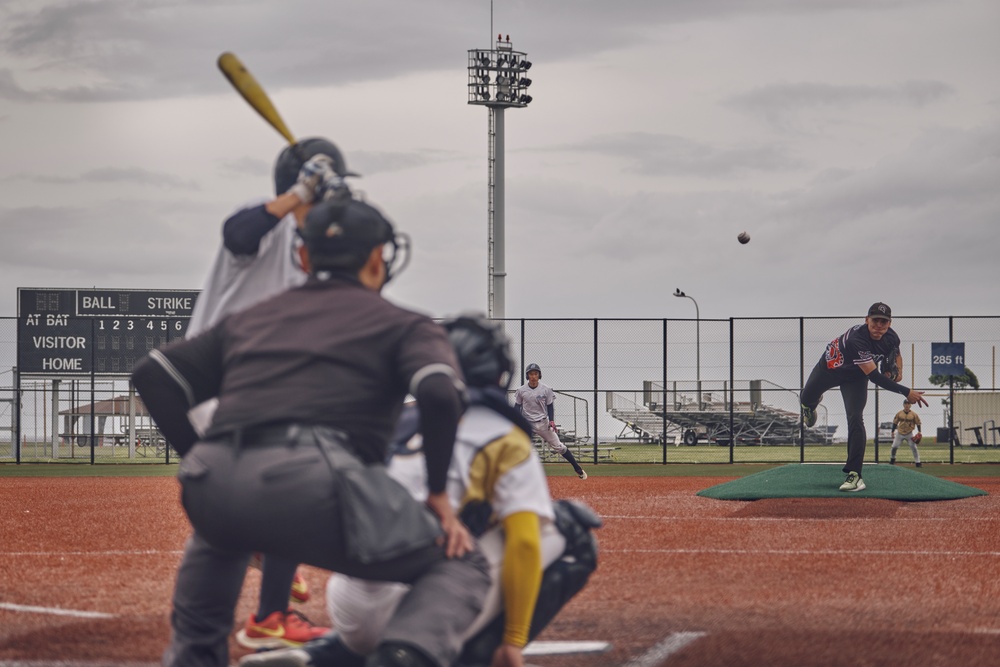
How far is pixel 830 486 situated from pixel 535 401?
778 centimetres

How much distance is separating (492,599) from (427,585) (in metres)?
0.33

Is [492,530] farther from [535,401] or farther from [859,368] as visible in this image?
[535,401]

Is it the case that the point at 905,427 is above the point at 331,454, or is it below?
below

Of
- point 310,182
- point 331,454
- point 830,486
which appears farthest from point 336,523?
point 830,486

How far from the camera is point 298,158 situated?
17.0 ft

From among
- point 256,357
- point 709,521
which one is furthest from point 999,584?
point 256,357

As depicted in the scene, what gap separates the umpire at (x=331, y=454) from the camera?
11.4 feet

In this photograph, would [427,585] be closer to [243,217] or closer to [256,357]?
[256,357]

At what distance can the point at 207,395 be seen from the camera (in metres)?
4.07

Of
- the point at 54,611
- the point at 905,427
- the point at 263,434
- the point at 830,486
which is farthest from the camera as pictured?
the point at 905,427

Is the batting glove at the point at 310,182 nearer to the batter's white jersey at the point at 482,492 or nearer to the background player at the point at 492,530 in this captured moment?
the background player at the point at 492,530

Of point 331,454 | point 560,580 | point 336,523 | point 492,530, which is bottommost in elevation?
point 560,580

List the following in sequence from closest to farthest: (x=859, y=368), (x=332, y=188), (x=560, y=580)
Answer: (x=560, y=580)
(x=332, y=188)
(x=859, y=368)

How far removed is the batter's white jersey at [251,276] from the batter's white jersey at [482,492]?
1.37 m
